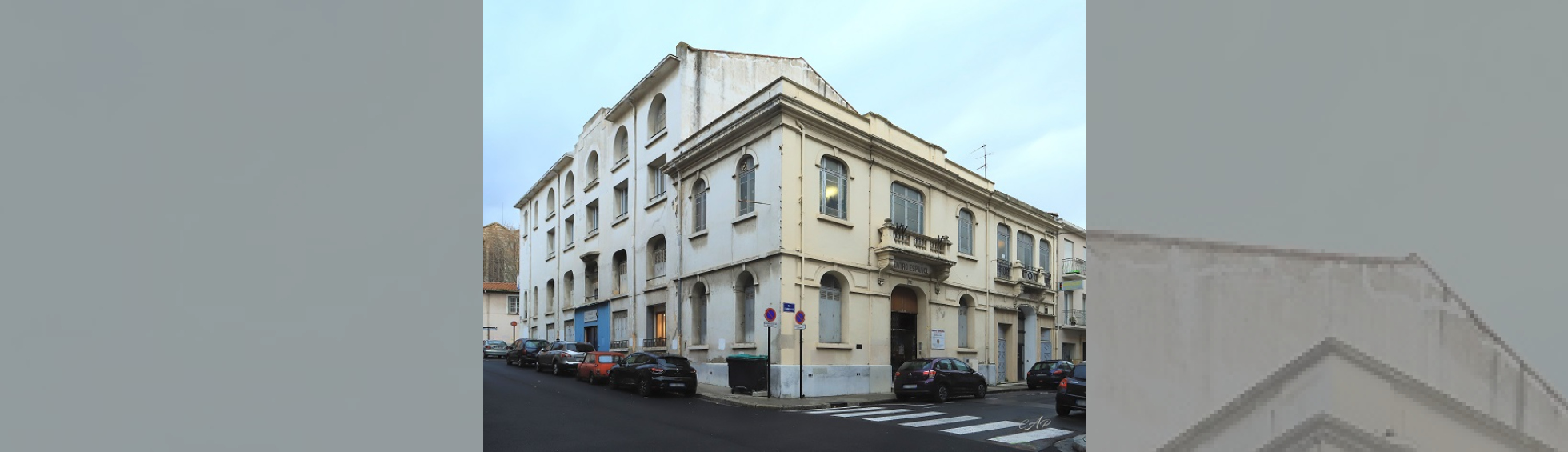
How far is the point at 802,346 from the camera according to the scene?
17.3m

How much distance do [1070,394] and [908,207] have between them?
10022 millimetres

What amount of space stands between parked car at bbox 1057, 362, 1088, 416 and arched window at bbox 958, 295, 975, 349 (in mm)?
10511

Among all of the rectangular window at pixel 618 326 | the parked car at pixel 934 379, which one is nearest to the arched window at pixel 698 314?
the rectangular window at pixel 618 326

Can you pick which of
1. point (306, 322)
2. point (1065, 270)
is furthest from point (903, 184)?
point (306, 322)

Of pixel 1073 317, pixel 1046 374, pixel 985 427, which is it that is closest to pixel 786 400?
pixel 985 427

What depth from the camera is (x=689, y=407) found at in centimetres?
1452

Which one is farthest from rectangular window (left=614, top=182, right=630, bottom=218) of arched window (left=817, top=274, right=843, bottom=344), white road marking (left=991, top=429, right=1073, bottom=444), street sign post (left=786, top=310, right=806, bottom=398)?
white road marking (left=991, top=429, right=1073, bottom=444)

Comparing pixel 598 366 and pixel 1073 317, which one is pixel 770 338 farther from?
pixel 1073 317

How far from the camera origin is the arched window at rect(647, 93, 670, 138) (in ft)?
82.7
